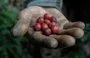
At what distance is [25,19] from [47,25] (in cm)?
13

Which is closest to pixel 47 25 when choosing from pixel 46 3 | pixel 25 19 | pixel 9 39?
pixel 25 19

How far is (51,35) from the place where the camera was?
168 cm

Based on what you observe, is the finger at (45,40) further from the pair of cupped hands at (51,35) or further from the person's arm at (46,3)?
the person's arm at (46,3)

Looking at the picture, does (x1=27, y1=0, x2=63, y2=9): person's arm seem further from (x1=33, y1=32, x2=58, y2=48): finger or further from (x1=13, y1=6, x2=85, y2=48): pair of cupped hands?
(x1=33, y1=32, x2=58, y2=48): finger

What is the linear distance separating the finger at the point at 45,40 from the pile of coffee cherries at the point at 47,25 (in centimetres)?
5

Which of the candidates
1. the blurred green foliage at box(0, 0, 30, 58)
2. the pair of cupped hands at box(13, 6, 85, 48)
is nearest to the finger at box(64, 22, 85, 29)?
the pair of cupped hands at box(13, 6, 85, 48)

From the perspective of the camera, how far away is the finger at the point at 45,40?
4.85 feet

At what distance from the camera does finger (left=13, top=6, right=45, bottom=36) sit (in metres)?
1.62

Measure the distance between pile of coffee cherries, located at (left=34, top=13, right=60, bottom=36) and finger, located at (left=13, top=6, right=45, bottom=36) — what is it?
2.3 inches

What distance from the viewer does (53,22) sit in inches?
71.9

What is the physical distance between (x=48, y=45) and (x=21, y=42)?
1.02 feet

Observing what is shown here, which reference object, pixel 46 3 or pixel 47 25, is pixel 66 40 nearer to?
pixel 47 25

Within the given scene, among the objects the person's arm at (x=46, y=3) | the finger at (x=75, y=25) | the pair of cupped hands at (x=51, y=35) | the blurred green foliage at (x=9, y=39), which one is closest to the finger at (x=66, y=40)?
the pair of cupped hands at (x=51, y=35)

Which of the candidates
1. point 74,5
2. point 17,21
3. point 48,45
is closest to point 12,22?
point 17,21
